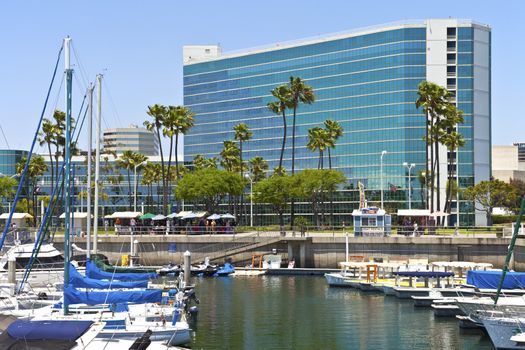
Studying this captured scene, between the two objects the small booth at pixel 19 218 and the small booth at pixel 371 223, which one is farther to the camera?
the small booth at pixel 19 218

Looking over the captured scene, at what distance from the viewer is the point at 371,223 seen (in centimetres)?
9512

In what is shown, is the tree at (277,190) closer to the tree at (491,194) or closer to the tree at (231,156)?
the tree at (231,156)

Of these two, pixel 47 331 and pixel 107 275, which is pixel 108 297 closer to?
pixel 107 275

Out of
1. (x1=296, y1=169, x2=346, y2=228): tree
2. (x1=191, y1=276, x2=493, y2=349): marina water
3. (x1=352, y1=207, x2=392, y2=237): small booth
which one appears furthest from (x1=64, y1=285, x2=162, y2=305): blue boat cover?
(x1=296, y1=169, x2=346, y2=228): tree

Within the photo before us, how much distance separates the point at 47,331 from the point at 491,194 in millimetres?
133909

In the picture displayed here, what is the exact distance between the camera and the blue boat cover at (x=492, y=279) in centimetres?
5697

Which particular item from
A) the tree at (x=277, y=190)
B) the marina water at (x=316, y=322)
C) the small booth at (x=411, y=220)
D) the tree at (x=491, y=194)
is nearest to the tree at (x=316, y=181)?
the tree at (x=277, y=190)

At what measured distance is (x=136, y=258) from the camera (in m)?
94.7

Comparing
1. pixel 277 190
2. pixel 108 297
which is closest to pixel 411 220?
pixel 277 190

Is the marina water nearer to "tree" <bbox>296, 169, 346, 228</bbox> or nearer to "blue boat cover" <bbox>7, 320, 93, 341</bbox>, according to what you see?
"blue boat cover" <bbox>7, 320, 93, 341</bbox>

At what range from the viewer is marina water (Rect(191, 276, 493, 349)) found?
50906mm

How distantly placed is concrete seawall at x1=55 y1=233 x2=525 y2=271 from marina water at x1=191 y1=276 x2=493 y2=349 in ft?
44.4

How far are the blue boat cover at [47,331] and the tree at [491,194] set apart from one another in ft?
433

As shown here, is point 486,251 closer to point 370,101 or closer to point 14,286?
point 14,286
